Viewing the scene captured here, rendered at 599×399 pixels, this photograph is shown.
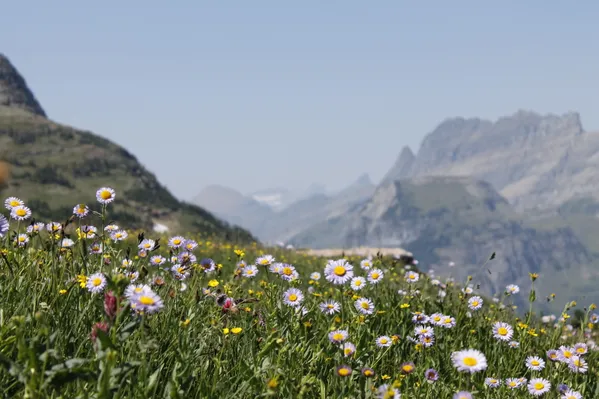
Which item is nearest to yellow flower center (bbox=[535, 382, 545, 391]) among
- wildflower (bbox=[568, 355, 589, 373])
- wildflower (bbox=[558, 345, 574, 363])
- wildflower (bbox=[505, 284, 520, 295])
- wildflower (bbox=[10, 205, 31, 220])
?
wildflower (bbox=[568, 355, 589, 373])

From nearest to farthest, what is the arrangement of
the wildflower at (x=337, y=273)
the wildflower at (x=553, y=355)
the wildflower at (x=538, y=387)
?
1. the wildflower at (x=538, y=387)
2. the wildflower at (x=337, y=273)
3. the wildflower at (x=553, y=355)

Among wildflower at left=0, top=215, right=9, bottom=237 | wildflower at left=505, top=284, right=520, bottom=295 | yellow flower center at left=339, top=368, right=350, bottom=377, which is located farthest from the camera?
wildflower at left=505, top=284, right=520, bottom=295

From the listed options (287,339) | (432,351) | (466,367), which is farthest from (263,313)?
(466,367)

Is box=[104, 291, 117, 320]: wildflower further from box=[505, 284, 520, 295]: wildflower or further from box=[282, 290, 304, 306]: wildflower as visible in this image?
box=[505, 284, 520, 295]: wildflower

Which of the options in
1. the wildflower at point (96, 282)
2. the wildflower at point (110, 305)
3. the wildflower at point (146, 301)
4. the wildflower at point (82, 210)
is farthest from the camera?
the wildflower at point (82, 210)

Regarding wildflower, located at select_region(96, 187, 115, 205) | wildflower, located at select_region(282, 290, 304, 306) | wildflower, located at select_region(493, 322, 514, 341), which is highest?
wildflower, located at select_region(96, 187, 115, 205)

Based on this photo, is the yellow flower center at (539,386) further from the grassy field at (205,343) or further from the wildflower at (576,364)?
the wildflower at (576,364)

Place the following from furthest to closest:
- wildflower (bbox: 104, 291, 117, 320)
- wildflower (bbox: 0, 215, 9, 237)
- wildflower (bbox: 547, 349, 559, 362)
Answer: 1. wildflower (bbox: 547, 349, 559, 362)
2. wildflower (bbox: 0, 215, 9, 237)
3. wildflower (bbox: 104, 291, 117, 320)

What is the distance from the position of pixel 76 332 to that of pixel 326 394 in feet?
5.95

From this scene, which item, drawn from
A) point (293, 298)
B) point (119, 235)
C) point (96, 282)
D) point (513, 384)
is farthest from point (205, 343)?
point (513, 384)

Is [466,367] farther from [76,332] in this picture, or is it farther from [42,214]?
[42,214]

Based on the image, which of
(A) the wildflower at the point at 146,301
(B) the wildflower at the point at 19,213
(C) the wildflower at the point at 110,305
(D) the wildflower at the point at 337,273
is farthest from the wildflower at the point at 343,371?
(B) the wildflower at the point at 19,213

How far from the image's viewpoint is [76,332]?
384 cm

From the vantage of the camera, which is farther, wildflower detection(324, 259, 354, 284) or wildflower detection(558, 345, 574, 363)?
wildflower detection(558, 345, 574, 363)
